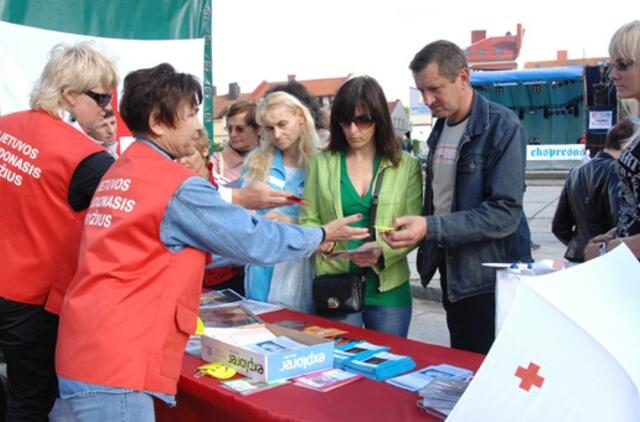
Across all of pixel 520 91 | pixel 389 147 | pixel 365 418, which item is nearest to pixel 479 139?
pixel 389 147

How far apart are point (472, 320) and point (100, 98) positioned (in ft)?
5.20

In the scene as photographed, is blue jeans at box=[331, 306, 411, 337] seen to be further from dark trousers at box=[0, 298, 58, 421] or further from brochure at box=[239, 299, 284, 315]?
dark trousers at box=[0, 298, 58, 421]

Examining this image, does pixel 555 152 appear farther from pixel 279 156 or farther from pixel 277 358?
pixel 277 358

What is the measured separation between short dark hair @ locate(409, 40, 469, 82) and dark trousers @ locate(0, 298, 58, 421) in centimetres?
160

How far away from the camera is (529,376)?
1.18 meters

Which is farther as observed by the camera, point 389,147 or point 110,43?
point 110,43

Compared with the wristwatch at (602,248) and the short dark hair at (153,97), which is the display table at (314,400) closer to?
the wristwatch at (602,248)

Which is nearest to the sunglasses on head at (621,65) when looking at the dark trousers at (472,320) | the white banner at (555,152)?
the dark trousers at (472,320)

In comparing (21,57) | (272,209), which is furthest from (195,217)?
(21,57)

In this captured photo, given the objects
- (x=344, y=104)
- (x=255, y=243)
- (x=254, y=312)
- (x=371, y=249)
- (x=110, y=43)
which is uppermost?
(x=110, y=43)

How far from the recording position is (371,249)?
2535 millimetres

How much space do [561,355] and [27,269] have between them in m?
1.65

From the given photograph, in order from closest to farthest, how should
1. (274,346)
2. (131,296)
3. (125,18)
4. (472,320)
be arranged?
(131,296) < (274,346) < (472,320) < (125,18)

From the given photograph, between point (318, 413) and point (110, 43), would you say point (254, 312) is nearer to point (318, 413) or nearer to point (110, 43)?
point (318, 413)
